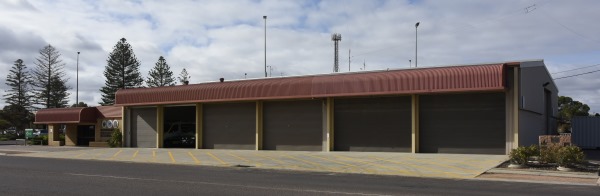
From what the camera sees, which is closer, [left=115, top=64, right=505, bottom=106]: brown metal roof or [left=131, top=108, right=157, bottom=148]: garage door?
[left=115, top=64, right=505, bottom=106]: brown metal roof

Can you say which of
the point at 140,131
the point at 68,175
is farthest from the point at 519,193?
the point at 140,131

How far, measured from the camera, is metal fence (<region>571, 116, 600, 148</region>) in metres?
31.2

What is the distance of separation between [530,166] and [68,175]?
14678 mm

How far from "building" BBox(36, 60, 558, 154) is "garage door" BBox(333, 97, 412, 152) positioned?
48 mm

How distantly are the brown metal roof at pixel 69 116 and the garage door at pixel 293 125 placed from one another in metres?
16.8

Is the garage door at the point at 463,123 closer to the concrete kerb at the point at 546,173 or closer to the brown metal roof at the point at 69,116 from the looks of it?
the concrete kerb at the point at 546,173

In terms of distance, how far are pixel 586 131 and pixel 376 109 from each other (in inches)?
558

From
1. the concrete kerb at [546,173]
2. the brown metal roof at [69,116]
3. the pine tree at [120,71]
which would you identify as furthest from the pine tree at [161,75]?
the concrete kerb at [546,173]

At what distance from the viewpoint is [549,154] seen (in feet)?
56.7

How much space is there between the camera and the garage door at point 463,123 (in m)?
23.4

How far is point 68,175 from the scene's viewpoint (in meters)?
16.4

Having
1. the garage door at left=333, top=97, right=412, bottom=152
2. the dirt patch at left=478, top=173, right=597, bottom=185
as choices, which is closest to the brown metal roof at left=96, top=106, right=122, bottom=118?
the garage door at left=333, top=97, right=412, bottom=152

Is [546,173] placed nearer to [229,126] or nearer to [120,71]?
[229,126]

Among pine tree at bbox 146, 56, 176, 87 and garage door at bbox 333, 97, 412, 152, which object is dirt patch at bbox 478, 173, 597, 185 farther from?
pine tree at bbox 146, 56, 176, 87
